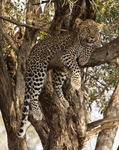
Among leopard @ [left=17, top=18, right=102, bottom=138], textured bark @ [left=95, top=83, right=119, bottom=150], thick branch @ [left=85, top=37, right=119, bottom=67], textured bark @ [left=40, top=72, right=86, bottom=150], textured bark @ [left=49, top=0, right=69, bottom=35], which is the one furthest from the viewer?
textured bark @ [left=95, top=83, right=119, bottom=150]

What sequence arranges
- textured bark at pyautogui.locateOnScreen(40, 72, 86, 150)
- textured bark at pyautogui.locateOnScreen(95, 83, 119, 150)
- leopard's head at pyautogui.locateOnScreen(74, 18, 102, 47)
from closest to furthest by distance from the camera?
leopard's head at pyautogui.locateOnScreen(74, 18, 102, 47) < textured bark at pyautogui.locateOnScreen(40, 72, 86, 150) < textured bark at pyautogui.locateOnScreen(95, 83, 119, 150)

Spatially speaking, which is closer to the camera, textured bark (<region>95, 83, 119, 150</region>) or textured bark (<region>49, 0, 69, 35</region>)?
textured bark (<region>49, 0, 69, 35</region>)

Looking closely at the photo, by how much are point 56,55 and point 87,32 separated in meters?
0.81

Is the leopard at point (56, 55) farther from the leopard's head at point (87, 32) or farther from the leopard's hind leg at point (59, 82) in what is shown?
the leopard's hind leg at point (59, 82)

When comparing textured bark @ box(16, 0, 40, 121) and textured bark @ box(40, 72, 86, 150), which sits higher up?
textured bark @ box(16, 0, 40, 121)

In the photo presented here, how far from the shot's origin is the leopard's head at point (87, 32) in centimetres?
754

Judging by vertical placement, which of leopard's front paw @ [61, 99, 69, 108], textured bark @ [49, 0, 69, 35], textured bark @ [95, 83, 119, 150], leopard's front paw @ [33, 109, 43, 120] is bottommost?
textured bark @ [95, 83, 119, 150]

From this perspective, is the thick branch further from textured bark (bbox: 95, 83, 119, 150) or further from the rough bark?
textured bark (bbox: 95, 83, 119, 150)

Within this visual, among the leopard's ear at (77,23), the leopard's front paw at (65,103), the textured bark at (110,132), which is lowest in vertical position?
the textured bark at (110,132)

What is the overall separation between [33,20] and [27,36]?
414 millimetres

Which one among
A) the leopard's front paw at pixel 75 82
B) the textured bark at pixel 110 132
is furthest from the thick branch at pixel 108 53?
the textured bark at pixel 110 132

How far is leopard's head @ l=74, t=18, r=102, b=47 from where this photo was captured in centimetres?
754

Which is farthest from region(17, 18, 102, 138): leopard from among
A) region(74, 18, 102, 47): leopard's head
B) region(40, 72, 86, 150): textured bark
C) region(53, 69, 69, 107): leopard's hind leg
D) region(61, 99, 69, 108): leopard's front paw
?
region(61, 99, 69, 108): leopard's front paw

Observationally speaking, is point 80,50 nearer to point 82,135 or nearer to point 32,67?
point 32,67
